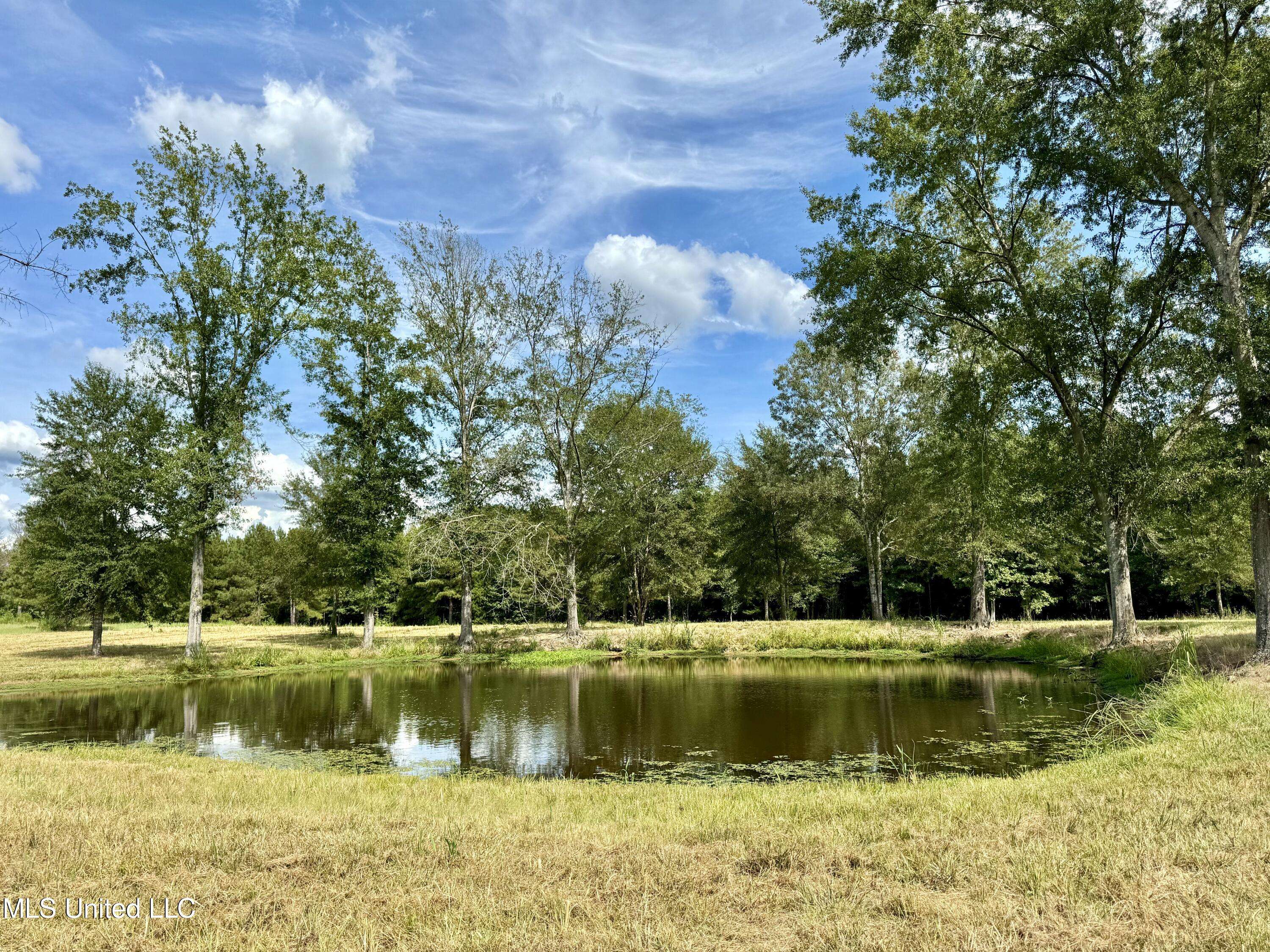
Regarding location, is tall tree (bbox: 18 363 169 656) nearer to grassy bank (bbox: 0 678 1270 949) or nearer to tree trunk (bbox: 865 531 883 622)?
grassy bank (bbox: 0 678 1270 949)

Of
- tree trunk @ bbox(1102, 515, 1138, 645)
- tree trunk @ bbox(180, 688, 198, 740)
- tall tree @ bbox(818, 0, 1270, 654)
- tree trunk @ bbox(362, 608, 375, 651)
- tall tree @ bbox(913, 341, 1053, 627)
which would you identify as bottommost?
tree trunk @ bbox(180, 688, 198, 740)

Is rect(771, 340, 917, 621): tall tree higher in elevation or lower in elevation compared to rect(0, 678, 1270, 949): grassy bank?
higher

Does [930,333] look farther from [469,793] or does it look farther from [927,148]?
[469,793]

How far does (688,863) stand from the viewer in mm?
5336

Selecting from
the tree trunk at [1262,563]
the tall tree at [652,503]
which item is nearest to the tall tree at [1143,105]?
the tree trunk at [1262,563]

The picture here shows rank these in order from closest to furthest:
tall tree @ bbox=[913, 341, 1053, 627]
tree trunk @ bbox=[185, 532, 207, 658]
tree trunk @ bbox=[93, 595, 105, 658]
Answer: tall tree @ bbox=[913, 341, 1053, 627]
tree trunk @ bbox=[185, 532, 207, 658]
tree trunk @ bbox=[93, 595, 105, 658]

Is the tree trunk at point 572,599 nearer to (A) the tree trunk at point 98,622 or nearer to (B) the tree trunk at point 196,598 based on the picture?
(B) the tree trunk at point 196,598

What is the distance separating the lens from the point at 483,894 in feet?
15.5

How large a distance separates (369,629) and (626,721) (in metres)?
22.6

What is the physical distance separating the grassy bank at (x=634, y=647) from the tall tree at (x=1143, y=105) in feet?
17.9

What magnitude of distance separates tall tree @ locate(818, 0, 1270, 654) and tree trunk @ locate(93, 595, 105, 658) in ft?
115

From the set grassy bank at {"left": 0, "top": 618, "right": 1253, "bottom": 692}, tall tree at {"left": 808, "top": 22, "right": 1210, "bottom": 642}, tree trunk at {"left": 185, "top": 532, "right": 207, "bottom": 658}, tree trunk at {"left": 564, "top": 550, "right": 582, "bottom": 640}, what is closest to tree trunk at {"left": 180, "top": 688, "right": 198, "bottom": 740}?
grassy bank at {"left": 0, "top": 618, "right": 1253, "bottom": 692}

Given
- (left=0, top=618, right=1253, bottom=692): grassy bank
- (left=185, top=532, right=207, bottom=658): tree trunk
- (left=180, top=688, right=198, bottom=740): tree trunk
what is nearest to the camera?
(left=180, top=688, right=198, bottom=740): tree trunk

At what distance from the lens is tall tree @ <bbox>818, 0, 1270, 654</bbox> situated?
1363 cm
